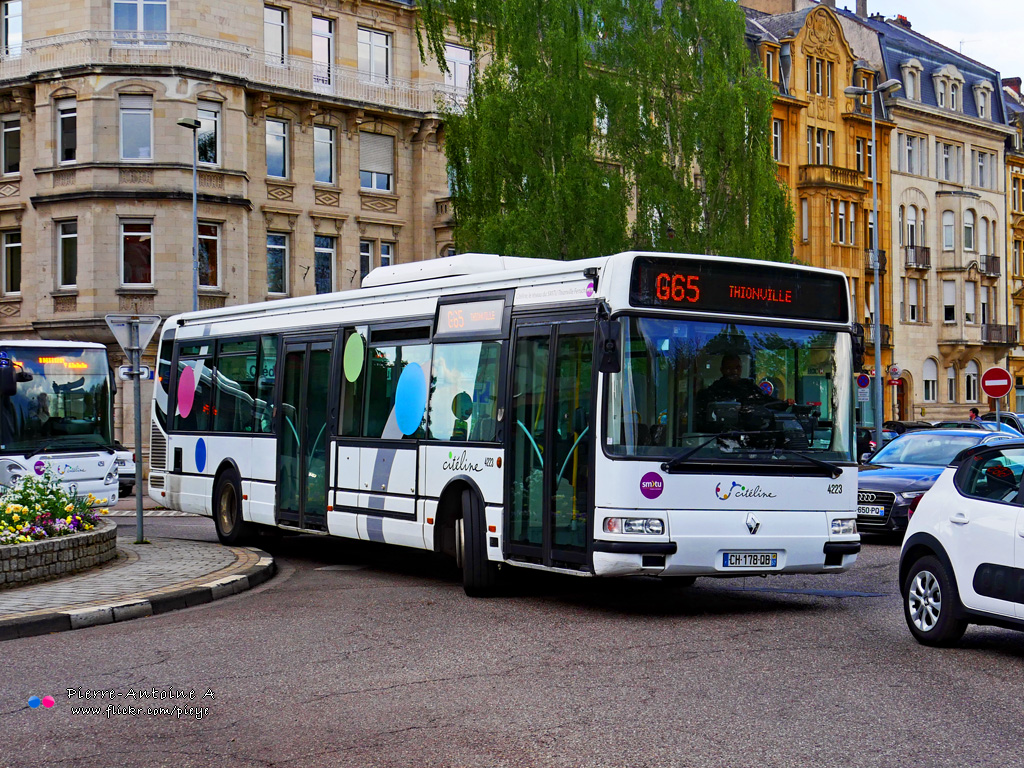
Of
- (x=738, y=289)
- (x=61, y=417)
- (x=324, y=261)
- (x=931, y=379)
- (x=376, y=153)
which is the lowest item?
(x=61, y=417)

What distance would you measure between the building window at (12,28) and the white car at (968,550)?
3805 cm

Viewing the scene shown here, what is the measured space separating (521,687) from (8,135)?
38756 mm

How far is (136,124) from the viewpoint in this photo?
134 ft

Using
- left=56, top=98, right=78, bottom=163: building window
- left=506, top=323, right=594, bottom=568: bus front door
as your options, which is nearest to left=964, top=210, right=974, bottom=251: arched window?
left=56, top=98, right=78, bottom=163: building window

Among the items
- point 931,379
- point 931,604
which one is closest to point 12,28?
point 931,604

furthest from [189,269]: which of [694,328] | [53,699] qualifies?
[53,699]

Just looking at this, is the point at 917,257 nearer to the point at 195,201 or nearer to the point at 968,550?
the point at 195,201

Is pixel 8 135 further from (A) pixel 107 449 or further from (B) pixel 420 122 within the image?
(A) pixel 107 449

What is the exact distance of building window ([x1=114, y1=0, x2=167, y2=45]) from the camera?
41.0m

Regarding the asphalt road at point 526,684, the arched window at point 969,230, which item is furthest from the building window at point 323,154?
the arched window at point 969,230

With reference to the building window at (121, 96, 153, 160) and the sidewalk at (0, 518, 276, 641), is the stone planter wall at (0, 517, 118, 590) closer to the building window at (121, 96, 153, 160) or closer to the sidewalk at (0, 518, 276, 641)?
the sidewalk at (0, 518, 276, 641)

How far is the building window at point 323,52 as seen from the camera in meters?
44.5

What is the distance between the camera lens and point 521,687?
834 centimetres

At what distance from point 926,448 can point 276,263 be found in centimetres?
2698
